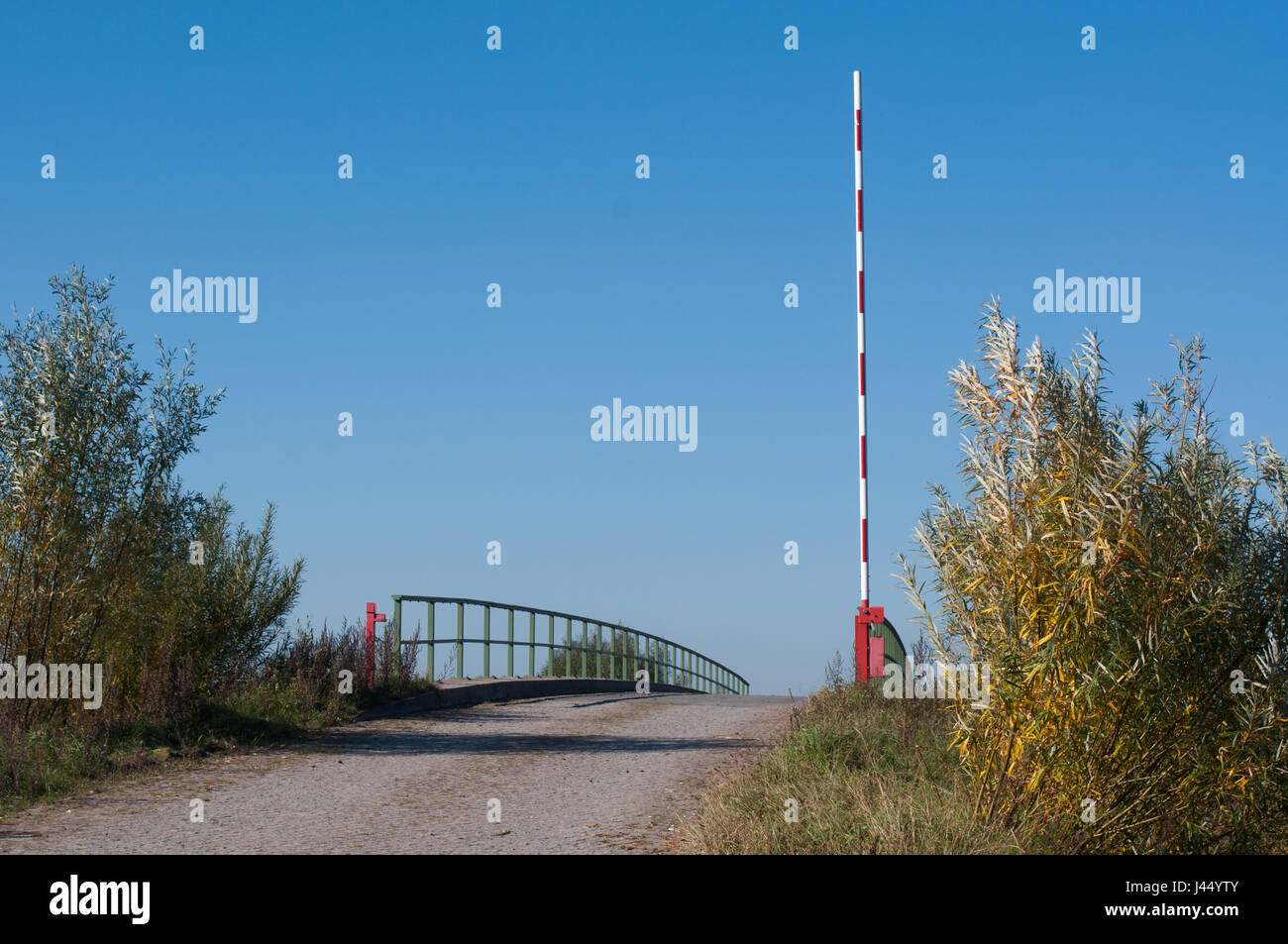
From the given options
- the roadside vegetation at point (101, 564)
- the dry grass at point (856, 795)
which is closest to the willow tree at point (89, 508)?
the roadside vegetation at point (101, 564)

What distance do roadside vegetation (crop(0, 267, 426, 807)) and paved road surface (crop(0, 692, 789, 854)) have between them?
1.04 m

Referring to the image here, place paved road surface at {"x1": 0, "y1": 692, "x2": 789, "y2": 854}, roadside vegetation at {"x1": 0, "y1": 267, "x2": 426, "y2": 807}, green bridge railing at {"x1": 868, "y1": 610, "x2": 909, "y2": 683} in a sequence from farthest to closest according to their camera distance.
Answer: green bridge railing at {"x1": 868, "y1": 610, "x2": 909, "y2": 683} < roadside vegetation at {"x1": 0, "y1": 267, "x2": 426, "y2": 807} < paved road surface at {"x1": 0, "y1": 692, "x2": 789, "y2": 854}

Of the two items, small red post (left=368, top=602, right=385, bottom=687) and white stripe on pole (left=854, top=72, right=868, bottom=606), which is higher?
white stripe on pole (left=854, top=72, right=868, bottom=606)

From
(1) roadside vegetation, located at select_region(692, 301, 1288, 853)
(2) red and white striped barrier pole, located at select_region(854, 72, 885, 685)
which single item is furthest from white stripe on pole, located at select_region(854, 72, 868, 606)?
(1) roadside vegetation, located at select_region(692, 301, 1288, 853)

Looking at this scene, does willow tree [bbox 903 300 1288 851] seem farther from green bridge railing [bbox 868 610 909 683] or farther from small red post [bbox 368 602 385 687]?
small red post [bbox 368 602 385 687]

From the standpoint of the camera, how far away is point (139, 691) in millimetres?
12867

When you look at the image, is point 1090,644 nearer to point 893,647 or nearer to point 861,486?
point 861,486

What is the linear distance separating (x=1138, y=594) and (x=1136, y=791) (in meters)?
1.29

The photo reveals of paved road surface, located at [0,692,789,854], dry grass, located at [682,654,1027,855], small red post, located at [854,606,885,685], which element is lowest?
paved road surface, located at [0,692,789,854]

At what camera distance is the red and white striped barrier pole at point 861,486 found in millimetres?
13094

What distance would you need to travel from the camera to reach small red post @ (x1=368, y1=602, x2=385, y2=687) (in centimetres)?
1611
